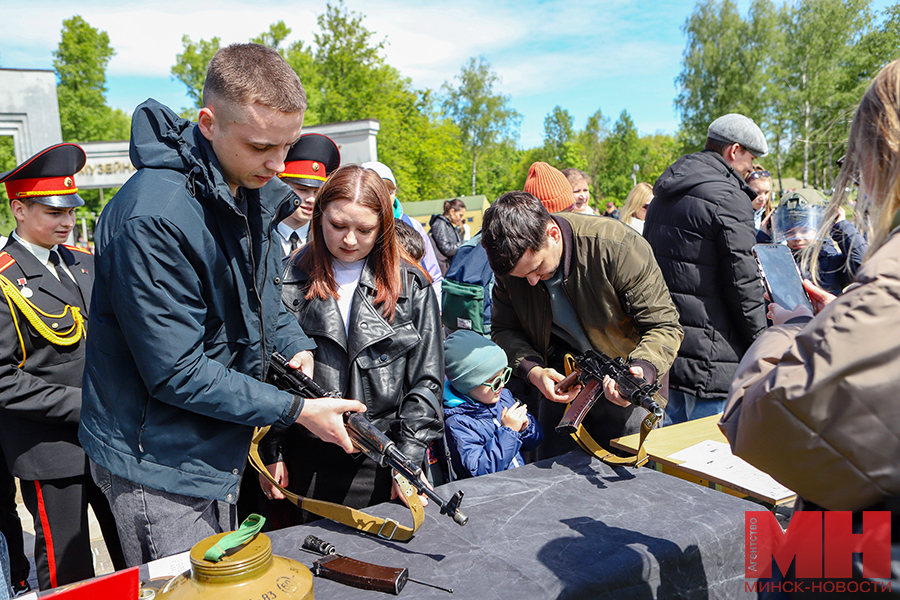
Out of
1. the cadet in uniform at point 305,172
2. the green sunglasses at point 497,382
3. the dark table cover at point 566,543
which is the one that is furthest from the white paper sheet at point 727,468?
the cadet in uniform at point 305,172

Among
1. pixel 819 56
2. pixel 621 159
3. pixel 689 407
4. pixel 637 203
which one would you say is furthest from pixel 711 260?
pixel 621 159

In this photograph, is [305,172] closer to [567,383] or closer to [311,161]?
[311,161]

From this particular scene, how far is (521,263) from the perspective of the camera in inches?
104

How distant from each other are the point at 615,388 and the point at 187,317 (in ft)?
5.37

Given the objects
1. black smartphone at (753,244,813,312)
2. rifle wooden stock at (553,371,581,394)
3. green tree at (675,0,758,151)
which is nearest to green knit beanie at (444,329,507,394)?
rifle wooden stock at (553,371,581,394)

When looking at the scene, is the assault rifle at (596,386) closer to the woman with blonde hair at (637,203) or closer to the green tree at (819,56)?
the woman with blonde hair at (637,203)

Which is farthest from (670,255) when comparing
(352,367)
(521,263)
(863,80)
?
(863,80)

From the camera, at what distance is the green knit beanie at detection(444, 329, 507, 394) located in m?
3.04

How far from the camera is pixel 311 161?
153 inches

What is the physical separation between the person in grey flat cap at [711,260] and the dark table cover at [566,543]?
1.34m

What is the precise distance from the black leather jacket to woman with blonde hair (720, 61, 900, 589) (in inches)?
50.9

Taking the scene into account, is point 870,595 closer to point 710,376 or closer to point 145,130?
point 145,130

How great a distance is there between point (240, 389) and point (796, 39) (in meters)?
39.1

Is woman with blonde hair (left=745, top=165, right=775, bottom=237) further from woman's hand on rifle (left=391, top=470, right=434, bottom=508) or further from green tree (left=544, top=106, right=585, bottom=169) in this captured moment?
green tree (left=544, top=106, right=585, bottom=169)
